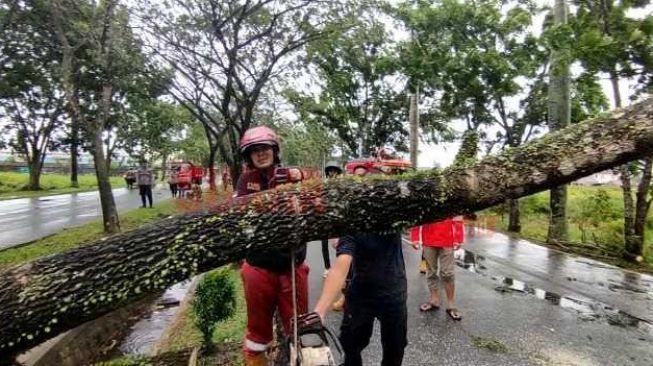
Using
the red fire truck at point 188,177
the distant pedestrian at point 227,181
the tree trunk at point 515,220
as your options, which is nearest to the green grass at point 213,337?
the tree trunk at point 515,220

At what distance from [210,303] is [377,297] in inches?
84.2

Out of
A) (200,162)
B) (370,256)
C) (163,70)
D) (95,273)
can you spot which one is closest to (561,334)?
(370,256)

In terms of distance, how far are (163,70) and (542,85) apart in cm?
1198

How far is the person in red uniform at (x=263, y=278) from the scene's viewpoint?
3.16 meters

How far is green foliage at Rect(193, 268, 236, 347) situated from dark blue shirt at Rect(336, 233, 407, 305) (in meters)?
1.95

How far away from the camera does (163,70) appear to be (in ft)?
51.8

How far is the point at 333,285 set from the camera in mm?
2629

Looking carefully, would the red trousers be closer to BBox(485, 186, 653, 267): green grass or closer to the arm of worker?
the arm of worker

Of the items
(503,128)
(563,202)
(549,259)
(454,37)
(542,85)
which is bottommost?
(549,259)

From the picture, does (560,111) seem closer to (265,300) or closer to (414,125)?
(414,125)

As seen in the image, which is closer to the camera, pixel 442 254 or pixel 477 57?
pixel 442 254

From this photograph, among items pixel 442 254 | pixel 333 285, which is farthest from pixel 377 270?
pixel 442 254

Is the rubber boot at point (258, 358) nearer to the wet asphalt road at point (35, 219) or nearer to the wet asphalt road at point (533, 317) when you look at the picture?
the wet asphalt road at point (533, 317)

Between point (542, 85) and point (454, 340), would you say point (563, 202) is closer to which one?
point (542, 85)
